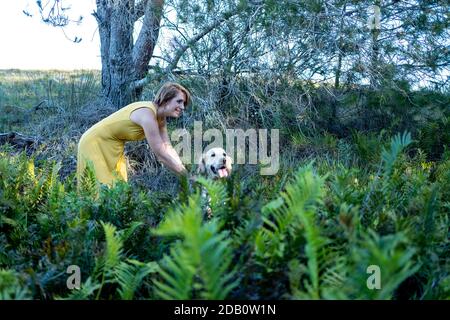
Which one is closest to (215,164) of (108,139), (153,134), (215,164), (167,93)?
(215,164)

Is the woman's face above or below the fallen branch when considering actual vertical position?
above

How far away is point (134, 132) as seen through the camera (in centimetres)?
535

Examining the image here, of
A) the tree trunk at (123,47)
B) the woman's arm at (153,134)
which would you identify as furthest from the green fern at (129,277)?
the tree trunk at (123,47)

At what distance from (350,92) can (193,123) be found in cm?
259

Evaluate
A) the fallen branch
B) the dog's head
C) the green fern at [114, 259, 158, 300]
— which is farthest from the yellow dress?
the fallen branch

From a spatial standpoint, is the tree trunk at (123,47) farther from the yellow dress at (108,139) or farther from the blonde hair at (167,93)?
the blonde hair at (167,93)

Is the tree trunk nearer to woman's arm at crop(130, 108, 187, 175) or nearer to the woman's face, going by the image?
the woman's face

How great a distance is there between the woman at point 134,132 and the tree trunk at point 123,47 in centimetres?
372

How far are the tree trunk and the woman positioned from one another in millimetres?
3724

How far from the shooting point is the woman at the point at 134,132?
5.14m

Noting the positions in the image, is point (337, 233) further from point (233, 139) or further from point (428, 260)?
point (233, 139)

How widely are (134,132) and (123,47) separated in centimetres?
475

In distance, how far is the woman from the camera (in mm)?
5141

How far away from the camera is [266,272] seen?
175 centimetres
